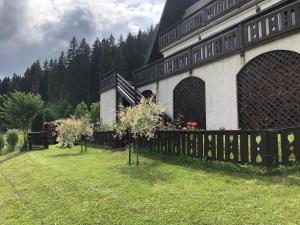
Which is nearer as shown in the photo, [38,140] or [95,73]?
[38,140]

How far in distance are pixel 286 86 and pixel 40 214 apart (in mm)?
7260

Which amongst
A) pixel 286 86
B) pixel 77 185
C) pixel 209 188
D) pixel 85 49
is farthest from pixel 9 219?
pixel 85 49

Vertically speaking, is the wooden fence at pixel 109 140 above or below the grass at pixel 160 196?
above

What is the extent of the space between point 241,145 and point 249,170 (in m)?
0.62

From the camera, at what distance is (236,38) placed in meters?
11.5

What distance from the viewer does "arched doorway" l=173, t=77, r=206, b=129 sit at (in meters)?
13.6

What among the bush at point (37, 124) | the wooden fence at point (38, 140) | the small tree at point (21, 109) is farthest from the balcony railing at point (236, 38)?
the bush at point (37, 124)

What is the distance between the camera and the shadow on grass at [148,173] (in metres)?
7.26

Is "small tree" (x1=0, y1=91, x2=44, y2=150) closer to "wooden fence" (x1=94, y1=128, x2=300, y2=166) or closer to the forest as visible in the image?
"wooden fence" (x1=94, y1=128, x2=300, y2=166)

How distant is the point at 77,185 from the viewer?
731 cm

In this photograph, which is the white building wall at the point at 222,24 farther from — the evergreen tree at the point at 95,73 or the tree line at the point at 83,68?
the evergreen tree at the point at 95,73

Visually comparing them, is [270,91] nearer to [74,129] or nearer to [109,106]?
[74,129]

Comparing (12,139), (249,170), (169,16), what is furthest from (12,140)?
(249,170)

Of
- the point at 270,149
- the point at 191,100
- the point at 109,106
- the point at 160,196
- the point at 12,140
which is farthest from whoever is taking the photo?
the point at 12,140
